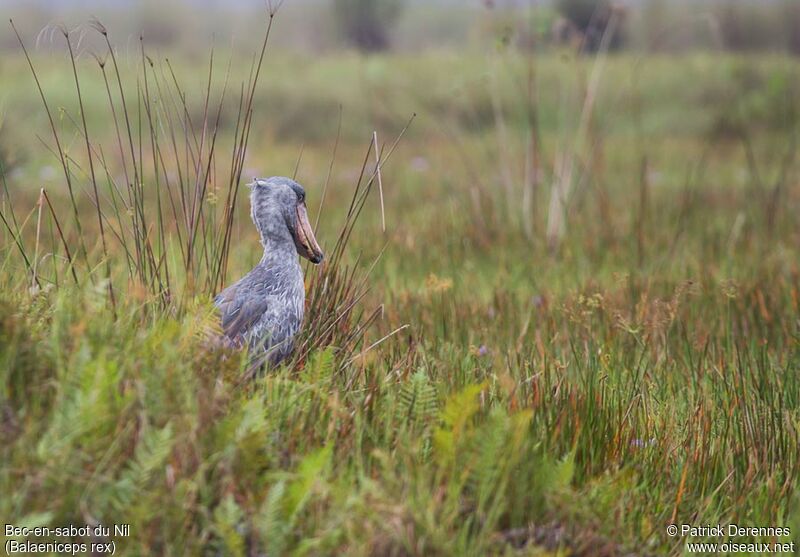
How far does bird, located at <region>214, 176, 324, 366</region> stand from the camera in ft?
9.02

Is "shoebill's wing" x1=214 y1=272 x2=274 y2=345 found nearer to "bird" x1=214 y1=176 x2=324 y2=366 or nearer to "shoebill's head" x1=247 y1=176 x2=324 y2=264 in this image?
"bird" x1=214 y1=176 x2=324 y2=366

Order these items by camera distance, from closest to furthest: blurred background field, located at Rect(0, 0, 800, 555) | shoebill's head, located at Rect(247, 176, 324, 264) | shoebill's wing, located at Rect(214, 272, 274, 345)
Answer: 1. blurred background field, located at Rect(0, 0, 800, 555)
2. shoebill's wing, located at Rect(214, 272, 274, 345)
3. shoebill's head, located at Rect(247, 176, 324, 264)

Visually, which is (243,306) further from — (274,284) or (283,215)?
(283,215)

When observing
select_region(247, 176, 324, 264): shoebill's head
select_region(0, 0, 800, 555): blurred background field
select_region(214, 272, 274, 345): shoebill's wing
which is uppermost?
select_region(247, 176, 324, 264): shoebill's head

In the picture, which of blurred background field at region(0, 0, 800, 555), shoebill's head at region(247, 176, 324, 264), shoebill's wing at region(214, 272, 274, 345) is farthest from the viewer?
shoebill's head at region(247, 176, 324, 264)

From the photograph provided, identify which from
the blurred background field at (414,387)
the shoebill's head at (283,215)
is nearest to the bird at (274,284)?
the shoebill's head at (283,215)

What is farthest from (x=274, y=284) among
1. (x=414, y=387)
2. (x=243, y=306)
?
(x=414, y=387)

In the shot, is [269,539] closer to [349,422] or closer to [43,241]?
[349,422]

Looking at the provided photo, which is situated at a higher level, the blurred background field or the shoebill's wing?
the shoebill's wing

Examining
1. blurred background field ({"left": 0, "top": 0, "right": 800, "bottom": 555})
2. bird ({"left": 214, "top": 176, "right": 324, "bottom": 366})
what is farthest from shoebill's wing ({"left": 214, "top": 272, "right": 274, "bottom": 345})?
blurred background field ({"left": 0, "top": 0, "right": 800, "bottom": 555})

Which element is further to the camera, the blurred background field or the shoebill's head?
the shoebill's head

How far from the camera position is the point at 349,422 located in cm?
251

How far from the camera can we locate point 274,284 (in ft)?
9.22

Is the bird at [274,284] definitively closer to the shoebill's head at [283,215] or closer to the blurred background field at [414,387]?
the shoebill's head at [283,215]
